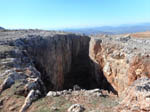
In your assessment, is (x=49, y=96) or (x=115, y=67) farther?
(x=115, y=67)

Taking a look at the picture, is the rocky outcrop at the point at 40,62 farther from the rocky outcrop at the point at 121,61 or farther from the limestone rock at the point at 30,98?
the rocky outcrop at the point at 121,61

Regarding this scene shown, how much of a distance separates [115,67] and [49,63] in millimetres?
6919

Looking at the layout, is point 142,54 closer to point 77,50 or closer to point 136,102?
point 136,102

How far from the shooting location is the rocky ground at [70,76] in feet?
17.9

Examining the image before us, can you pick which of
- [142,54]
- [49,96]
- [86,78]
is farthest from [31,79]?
[86,78]

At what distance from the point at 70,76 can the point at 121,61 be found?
1198 centimetres

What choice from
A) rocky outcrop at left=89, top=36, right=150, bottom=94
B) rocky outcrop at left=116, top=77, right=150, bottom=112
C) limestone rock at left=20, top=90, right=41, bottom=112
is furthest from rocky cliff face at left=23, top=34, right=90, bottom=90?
rocky outcrop at left=116, top=77, right=150, bottom=112

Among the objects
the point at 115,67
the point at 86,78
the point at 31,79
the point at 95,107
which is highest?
the point at 31,79

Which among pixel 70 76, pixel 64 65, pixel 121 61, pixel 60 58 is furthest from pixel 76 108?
pixel 70 76

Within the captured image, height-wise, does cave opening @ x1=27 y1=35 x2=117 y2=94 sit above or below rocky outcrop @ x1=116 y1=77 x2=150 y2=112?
below

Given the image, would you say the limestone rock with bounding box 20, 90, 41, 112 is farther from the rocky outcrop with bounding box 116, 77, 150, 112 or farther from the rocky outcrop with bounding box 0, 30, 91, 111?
the rocky outcrop with bounding box 116, 77, 150, 112

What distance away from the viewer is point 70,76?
24.7 m

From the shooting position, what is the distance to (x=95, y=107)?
554 cm

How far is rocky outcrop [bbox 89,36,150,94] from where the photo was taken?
11633 mm
